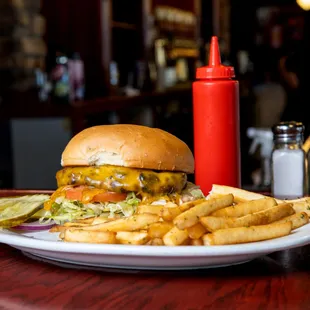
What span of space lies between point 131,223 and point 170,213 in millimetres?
74

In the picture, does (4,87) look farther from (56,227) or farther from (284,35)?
(284,35)

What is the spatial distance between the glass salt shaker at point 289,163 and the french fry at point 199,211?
792mm

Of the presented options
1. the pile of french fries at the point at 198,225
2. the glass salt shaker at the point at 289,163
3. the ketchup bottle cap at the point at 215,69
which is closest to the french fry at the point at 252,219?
the pile of french fries at the point at 198,225

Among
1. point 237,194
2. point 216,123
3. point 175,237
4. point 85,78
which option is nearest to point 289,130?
point 216,123

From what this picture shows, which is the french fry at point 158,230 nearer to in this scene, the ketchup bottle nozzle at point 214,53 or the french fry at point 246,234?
the french fry at point 246,234

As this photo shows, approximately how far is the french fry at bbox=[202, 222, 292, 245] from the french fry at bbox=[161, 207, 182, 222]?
7cm

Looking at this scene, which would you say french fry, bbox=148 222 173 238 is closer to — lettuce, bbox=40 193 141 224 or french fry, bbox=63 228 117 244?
french fry, bbox=63 228 117 244

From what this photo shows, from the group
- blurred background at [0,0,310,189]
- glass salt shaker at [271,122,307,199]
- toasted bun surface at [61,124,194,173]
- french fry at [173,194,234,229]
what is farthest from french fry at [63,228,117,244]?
blurred background at [0,0,310,189]

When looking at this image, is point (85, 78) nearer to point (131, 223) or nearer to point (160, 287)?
point (131, 223)

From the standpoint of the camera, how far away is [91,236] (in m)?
1.24

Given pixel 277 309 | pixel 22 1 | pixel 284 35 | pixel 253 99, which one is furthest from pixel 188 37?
pixel 277 309

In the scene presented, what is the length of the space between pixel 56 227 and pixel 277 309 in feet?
1.92

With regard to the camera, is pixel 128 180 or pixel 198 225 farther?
pixel 128 180

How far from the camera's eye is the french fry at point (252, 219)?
122 cm
